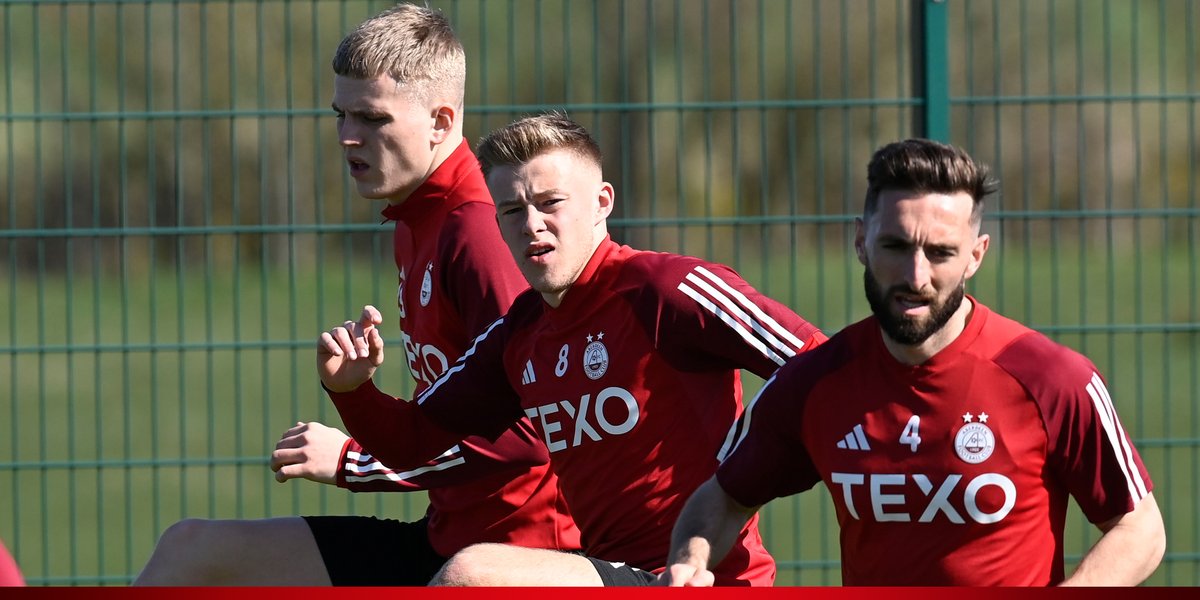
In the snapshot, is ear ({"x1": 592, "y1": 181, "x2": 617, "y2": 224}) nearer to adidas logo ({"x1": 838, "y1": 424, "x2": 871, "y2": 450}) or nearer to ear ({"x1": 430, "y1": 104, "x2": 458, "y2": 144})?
ear ({"x1": 430, "y1": 104, "x2": 458, "y2": 144})

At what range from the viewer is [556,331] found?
367cm

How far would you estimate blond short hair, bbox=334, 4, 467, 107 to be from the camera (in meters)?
4.14

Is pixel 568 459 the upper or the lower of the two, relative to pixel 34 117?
lower

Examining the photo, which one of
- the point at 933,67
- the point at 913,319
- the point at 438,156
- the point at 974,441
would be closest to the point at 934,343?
the point at 913,319

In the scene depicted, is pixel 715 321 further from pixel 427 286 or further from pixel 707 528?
pixel 427 286

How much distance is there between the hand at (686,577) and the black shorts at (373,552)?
135cm

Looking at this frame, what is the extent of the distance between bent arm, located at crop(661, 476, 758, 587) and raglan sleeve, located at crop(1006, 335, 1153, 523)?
24.0 inches

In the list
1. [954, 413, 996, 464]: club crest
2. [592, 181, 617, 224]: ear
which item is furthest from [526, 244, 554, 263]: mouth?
[954, 413, 996, 464]: club crest

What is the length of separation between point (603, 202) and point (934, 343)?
1.03 m

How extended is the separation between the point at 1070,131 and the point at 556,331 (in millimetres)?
10989

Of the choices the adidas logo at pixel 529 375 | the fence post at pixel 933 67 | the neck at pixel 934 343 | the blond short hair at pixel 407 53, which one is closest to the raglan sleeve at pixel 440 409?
the adidas logo at pixel 529 375

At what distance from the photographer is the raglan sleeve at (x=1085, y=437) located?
9.36 ft

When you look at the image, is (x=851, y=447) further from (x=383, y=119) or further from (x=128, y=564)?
(x=128, y=564)

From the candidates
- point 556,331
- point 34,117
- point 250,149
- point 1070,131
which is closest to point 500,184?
point 556,331
